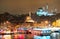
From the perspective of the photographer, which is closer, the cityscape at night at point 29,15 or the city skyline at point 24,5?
the cityscape at night at point 29,15

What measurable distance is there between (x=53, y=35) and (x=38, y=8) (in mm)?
583

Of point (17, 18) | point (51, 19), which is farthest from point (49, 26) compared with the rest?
point (17, 18)

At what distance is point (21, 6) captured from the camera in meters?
2.99

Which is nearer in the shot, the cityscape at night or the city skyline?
the cityscape at night

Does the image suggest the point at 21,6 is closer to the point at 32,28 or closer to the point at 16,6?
the point at 16,6

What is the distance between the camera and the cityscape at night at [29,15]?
2855 millimetres

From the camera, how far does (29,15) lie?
295 cm

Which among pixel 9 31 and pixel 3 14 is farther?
pixel 3 14

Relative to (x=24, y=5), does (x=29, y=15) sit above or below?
below

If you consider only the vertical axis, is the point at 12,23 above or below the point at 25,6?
below

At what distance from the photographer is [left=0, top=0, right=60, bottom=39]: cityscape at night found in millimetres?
2855

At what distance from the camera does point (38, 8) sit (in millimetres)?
2975

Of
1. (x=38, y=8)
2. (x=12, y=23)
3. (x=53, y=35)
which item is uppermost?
(x=38, y=8)

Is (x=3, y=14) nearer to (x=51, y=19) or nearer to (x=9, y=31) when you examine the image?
(x=9, y=31)
